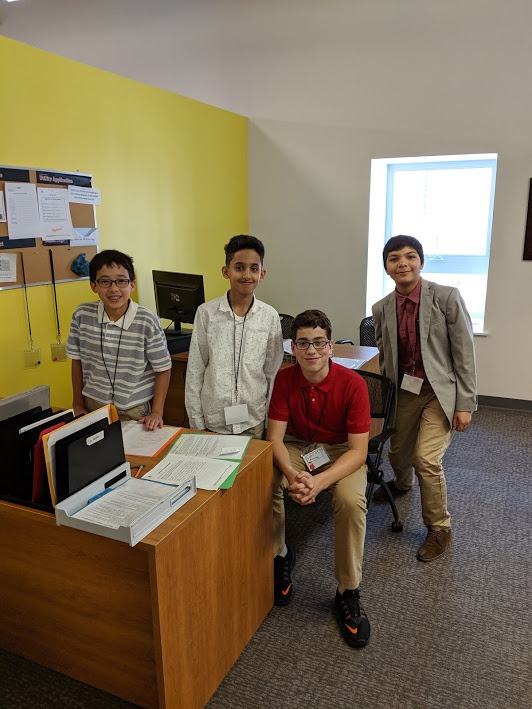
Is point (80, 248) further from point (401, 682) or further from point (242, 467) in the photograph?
point (401, 682)

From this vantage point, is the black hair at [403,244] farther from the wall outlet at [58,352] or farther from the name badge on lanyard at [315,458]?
the wall outlet at [58,352]

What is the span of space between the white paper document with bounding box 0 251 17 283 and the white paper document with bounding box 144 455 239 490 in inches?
67.6

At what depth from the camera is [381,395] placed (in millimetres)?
2812

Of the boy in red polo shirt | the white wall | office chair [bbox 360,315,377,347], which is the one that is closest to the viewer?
the boy in red polo shirt

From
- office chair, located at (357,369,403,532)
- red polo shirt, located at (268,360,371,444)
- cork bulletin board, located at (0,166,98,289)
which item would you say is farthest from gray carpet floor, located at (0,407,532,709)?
cork bulletin board, located at (0,166,98,289)

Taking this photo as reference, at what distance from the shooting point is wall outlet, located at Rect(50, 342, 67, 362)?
331 cm

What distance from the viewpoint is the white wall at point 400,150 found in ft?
14.1

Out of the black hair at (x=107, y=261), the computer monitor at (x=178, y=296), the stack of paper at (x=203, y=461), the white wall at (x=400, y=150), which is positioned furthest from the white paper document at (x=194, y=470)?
the white wall at (x=400, y=150)

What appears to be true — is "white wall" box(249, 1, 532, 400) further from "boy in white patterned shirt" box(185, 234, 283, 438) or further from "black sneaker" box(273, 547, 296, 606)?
"black sneaker" box(273, 547, 296, 606)

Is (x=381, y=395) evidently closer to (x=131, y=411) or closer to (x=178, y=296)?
(x=131, y=411)

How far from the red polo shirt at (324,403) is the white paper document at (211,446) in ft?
0.92

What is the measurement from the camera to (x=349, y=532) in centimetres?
212

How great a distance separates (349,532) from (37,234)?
2.47 m

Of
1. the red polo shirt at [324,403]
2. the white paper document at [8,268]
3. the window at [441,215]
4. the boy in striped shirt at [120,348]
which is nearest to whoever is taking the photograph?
the red polo shirt at [324,403]
